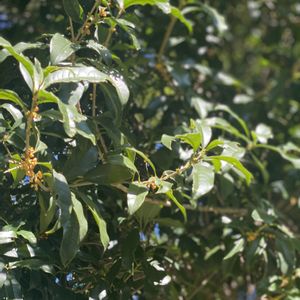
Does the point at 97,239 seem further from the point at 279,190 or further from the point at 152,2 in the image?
the point at 279,190

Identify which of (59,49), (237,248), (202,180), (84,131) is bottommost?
(237,248)

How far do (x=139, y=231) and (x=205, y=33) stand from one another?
1.17 metres

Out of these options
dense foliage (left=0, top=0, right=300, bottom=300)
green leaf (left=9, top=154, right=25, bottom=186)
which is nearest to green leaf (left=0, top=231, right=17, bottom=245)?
dense foliage (left=0, top=0, right=300, bottom=300)

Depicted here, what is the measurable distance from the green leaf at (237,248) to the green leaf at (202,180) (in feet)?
1.28

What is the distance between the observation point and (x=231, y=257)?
6.73 feet

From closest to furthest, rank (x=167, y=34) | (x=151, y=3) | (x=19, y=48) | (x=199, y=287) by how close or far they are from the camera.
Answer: (x=19, y=48) → (x=151, y=3) → (x=199, y=287) → (x=167, y=34)

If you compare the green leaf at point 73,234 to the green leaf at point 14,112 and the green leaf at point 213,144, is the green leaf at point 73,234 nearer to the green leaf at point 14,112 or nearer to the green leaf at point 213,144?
the green leaf at point 14,112

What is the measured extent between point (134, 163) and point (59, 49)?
34cm

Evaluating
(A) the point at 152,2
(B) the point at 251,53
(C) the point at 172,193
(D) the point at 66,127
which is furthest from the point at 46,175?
(B) the point at 251,53

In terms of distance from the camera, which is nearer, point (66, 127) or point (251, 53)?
point (66, 127)

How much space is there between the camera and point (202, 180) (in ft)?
5.31

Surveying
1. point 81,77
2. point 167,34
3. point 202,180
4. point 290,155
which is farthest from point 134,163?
point 167,34

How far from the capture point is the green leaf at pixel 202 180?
1.61 m

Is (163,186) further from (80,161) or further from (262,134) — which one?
(262,134)
